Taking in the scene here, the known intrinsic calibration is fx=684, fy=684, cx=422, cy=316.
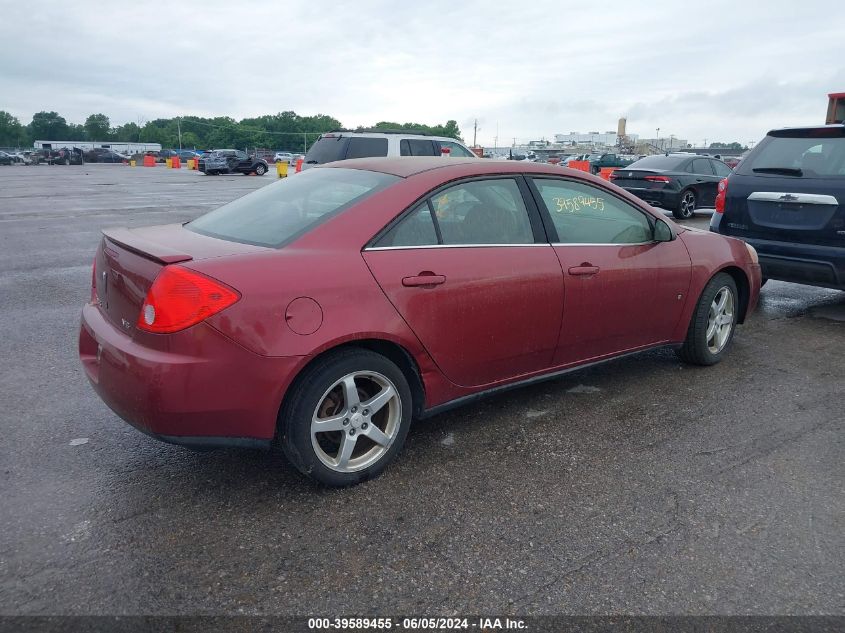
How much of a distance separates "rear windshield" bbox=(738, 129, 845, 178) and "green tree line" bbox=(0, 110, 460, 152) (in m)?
133

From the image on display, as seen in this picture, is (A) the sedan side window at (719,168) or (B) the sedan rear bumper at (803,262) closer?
(B) the sedan rear bumper at (803,262)

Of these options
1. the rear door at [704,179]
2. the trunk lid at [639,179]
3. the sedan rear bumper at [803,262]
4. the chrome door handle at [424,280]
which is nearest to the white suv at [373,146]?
the trunk lid at [639,179]

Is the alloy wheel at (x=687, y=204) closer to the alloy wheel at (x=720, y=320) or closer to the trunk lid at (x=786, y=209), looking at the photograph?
the trunk lid at (x=786, y=209)

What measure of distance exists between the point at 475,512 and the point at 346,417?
2.32 feet

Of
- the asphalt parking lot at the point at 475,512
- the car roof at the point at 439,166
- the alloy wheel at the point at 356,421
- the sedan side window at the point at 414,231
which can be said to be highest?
the car roof at the point at 439,166

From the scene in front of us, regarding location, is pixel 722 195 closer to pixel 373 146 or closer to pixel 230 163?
pixel 373 146

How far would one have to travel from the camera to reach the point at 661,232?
4469 millimetres

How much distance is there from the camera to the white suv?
13.4 m

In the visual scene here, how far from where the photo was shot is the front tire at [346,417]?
2.95m

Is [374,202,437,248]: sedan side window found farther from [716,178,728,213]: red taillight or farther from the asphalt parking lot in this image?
[716,178,728,213]: red taillight

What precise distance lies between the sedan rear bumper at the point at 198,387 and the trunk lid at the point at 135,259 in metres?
0.17

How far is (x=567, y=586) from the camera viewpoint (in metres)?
2.49

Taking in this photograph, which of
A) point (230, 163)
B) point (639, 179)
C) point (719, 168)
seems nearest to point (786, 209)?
point (639, 179)

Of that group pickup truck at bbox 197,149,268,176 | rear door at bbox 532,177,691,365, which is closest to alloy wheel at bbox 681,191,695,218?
rear door at bbox 532,177,691,365
